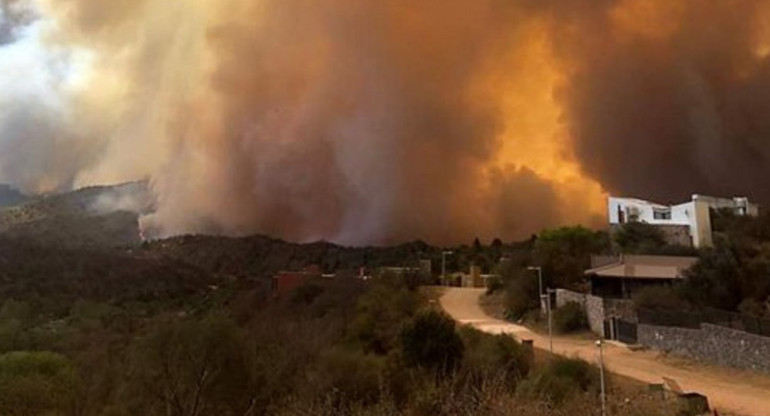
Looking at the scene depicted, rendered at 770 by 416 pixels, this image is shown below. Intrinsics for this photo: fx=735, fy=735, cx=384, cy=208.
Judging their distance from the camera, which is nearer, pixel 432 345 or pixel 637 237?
pixel 432 345

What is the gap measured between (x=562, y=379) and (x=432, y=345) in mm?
5806

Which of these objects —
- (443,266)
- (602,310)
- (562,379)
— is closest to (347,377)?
(562,379)

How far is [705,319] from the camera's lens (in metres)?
26.4

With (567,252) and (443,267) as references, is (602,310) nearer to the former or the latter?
(567,252)

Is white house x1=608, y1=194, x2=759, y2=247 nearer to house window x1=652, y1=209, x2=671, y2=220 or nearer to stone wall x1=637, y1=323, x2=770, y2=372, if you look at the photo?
house window x1=652, y1=209, x2=671, y2=220

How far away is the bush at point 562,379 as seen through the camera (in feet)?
61.0

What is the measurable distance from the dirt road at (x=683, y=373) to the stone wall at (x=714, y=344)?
446 mm

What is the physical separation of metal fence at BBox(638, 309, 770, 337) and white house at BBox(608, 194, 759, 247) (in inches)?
909

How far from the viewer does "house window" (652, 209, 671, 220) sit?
56.2 metres

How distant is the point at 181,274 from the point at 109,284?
783cm

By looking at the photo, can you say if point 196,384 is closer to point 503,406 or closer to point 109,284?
point 503,406

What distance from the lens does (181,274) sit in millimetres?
59188

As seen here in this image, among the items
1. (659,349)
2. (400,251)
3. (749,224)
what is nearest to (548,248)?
(749,224)

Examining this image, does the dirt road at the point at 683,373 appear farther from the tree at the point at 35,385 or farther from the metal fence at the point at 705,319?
the tree at the point at 35,385
